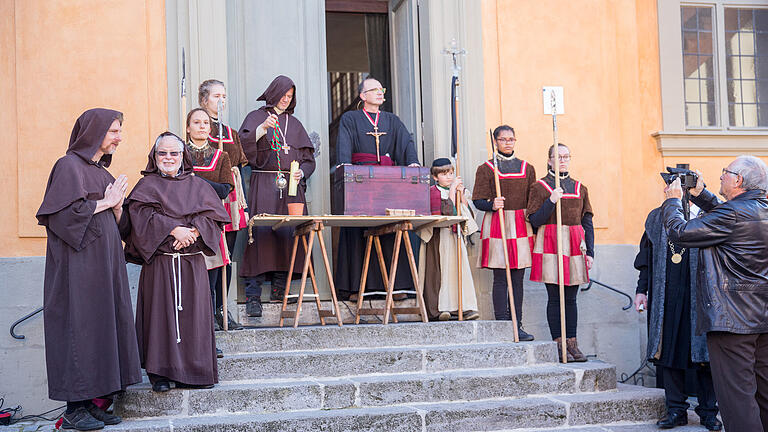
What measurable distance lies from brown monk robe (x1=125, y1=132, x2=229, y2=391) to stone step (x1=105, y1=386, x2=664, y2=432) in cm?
33

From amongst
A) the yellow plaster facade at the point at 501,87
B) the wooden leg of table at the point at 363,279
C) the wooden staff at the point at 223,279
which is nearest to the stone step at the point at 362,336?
the wooden staff at the point at 223,279

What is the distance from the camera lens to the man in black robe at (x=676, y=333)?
20.0 ft

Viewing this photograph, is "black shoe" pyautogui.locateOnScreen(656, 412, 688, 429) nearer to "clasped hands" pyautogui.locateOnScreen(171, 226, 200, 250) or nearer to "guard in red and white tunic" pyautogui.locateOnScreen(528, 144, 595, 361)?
"guard in red and white tunic" pyautogui.locateOnScreen(528, 144, 595, 361)

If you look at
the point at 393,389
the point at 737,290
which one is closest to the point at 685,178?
the point at 737,290

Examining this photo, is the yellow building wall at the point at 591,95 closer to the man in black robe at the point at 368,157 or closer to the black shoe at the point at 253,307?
the man in black robe at the point at 368,157

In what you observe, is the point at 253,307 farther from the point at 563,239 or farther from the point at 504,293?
the point at 563,239

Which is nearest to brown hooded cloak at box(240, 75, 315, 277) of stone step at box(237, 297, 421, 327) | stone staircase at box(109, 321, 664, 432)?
stone step at box(237, 297, 421, 327)

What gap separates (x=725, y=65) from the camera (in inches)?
369

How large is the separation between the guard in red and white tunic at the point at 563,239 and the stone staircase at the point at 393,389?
1.96 feet

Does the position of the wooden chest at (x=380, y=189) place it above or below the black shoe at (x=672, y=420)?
above

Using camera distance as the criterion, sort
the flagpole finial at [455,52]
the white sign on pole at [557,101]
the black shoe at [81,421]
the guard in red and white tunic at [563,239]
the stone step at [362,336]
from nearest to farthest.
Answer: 1. the black shoe at [81,421]
2. the stone step at [362,336]
3. the guard in red and white tunic at [563,239]
4. the flagpole finial at [455,52]
5. the white sign on pole at [557,101]

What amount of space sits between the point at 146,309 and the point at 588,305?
4.40m

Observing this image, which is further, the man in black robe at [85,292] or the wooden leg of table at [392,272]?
the wooden leg of table at [392,272]

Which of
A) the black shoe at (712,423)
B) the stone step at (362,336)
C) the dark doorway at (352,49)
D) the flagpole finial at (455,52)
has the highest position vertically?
the dark doorway at (352,49)
